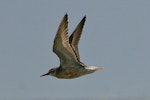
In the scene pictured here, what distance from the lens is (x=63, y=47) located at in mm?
23109

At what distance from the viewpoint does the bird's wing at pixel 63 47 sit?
2300cm

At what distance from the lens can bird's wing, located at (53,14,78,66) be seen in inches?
906

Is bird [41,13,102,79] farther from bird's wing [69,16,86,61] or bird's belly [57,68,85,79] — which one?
bird's wing [69,16,86,61]

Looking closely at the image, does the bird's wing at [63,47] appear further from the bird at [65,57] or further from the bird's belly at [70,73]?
the bird's belly at [70,73]

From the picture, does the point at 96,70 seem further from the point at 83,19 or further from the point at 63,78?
the point at 83,19

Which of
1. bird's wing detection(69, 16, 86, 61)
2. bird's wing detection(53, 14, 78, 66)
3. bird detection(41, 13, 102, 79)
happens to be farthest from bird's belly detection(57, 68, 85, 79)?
bird's wing detection(69, 16, 86, 61)

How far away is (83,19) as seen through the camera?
2559cm

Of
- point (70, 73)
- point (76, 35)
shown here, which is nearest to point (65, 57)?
point (70, 73)

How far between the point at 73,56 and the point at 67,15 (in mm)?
1468

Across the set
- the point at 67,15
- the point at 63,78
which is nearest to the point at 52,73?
the point at 63,78

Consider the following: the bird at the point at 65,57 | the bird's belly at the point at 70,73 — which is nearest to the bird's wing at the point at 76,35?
the bird at the point at 65,57

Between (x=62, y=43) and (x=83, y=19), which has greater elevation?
(x=83, y=19)

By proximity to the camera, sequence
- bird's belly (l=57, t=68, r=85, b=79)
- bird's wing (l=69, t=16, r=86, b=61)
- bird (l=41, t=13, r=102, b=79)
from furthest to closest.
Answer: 1. bird's wing (l=69, t=16, r=86, b=61)
2. bird (l=41, t=13, r=102, b=79)
3. bird's belly (l=57, t=68, r=85, b=79)

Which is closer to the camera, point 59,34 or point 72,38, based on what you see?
point 59,34
